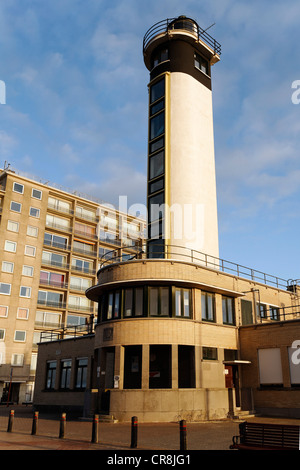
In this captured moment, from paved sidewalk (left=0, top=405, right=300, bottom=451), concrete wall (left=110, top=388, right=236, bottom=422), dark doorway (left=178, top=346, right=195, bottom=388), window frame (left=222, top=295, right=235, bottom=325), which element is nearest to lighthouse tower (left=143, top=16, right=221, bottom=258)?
window frame (left=222, top=295, right=235, bottom=325)

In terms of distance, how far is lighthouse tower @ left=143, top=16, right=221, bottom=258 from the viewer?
32625 millimetres

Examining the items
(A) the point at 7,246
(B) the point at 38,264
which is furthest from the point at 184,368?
(A) the point at 7,246

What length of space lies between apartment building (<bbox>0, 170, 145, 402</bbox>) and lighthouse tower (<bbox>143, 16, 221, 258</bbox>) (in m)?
20.6

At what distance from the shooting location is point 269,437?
11.0 meters

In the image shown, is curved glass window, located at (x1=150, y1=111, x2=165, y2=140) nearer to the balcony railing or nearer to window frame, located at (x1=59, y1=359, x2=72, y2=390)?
the balcony railing

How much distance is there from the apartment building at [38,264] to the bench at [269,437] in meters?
40.3

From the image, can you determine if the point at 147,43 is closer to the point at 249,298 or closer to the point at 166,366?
the point at 249,298

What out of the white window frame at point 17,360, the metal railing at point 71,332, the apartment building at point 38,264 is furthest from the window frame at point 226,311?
the white window frame at point 17,360

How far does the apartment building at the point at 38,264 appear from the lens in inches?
2068

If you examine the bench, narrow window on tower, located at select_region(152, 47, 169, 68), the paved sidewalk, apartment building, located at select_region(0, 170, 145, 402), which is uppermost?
narrow window on tower, located at select_region(152, 47, 169, 68)

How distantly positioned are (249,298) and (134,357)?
9460 mm

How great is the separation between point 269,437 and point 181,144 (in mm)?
26563
